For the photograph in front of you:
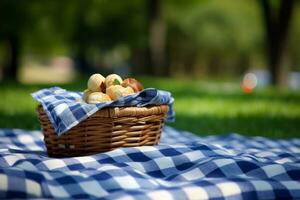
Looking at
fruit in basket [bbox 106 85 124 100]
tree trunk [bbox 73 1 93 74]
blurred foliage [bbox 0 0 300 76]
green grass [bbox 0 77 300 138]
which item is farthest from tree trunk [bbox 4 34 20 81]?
fruit in basket [bbox 106 85 124 100]

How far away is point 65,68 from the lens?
62906 millimetres

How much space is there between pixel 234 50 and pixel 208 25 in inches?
144

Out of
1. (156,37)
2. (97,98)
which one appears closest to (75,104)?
(97,98)

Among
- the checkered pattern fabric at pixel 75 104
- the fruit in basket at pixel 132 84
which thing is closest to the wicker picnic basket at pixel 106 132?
the checkered pattern fabric at pixel 75 104

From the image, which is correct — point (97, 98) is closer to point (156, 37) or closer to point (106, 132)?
point (106, 132)

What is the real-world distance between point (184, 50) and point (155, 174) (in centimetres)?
3017

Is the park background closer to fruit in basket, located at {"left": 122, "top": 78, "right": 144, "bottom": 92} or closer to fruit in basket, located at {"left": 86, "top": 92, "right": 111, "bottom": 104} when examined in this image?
fruit in basket, located at {"left": 122, "top": 78, "right": 144, "bottom": 92}

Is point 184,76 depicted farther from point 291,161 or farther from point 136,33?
point 291,161

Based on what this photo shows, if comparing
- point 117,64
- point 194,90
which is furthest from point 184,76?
point 194,90

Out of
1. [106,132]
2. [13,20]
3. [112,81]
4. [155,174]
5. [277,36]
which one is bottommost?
[155,174]

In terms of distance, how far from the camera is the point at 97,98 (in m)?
3.19

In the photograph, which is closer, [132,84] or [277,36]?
[132,84]

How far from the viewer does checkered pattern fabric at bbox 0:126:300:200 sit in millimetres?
2434

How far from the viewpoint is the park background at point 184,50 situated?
6.72 meters
